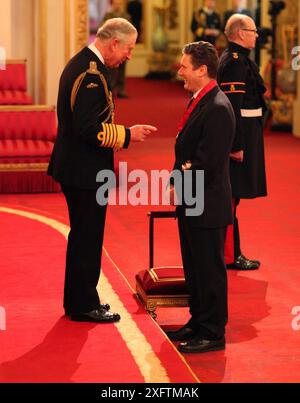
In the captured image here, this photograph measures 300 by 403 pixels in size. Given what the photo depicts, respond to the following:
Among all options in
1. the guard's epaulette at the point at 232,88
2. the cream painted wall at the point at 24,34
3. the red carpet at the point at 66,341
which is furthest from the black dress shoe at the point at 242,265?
the cream painted wall at the point at 24,34

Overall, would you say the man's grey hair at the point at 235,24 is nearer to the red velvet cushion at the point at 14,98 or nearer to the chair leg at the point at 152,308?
the chair leg at the point at 152,308

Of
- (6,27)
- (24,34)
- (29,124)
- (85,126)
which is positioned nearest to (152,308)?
(85,126)

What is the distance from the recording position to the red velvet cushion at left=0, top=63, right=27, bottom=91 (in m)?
13.0

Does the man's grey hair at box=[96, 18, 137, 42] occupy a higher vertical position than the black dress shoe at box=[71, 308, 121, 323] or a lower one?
higher

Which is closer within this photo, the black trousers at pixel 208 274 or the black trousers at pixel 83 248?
the black trousers at pixel 208 274

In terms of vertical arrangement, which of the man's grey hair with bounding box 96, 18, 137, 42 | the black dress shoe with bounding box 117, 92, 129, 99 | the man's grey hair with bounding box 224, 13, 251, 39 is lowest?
the black dress shoe with bounding box 117, 92, 129, 99

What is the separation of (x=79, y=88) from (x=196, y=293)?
1288 mm

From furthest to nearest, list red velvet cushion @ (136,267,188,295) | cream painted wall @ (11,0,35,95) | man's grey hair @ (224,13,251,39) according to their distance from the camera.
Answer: cream painted wall @ (11,0,35,95), man's grey hair @ (224,13,251,39), red velvet cushion @ (136,267,188,295)

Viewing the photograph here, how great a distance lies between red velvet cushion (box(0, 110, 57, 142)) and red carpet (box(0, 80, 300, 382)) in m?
0.96

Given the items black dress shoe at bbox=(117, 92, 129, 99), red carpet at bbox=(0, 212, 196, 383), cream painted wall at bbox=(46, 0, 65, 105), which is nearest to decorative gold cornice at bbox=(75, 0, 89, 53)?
cream painted wall at bbox=(46, 0, 65, 105)

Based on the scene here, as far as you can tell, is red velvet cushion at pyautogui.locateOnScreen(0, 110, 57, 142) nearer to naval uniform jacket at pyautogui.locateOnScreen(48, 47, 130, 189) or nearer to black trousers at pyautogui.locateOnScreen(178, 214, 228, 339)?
naval uniform jacket at pyautogui.locateOnScreen(48, 47, 130, 189)

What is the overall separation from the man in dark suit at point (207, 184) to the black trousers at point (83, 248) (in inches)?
18.4

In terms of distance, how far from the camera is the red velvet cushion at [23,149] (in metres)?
A: 10.9

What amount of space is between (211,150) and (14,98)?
7364 millimetres
